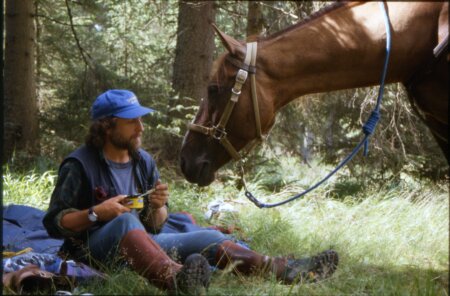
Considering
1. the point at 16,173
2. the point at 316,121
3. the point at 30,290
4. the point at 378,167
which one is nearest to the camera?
the point at 30,290

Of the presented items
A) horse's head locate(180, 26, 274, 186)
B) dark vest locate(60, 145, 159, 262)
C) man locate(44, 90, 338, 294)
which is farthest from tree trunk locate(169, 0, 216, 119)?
horse's head locate(180, 26, 274, 186)

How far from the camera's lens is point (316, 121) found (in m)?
8.16

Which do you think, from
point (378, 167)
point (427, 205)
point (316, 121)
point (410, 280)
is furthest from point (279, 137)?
point (410, 280)

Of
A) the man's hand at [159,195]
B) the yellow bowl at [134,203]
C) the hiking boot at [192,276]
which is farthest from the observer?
the man's hand at [159,195]

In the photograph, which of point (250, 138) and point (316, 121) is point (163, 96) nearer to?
point (316, 121)

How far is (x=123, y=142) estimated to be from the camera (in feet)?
10.5

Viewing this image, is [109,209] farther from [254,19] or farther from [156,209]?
[254,19]

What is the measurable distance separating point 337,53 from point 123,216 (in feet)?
5.09

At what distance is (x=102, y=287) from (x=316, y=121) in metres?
6.11

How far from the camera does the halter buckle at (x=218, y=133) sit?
2850 mm

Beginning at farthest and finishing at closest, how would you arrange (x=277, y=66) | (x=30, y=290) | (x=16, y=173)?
(x=16, y=173)
(x=277, y=66)
(x=30, y=290)

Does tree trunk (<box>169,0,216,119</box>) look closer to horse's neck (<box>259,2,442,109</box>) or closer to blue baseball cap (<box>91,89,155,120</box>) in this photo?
blue baseball cap (<box>91,89,155,120</box>)

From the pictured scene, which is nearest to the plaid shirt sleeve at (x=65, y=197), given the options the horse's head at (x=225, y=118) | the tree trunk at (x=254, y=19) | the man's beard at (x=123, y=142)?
the man's beard at (x=123, y=142)

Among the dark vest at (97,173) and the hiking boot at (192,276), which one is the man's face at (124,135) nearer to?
the dark vest at (97,173)
